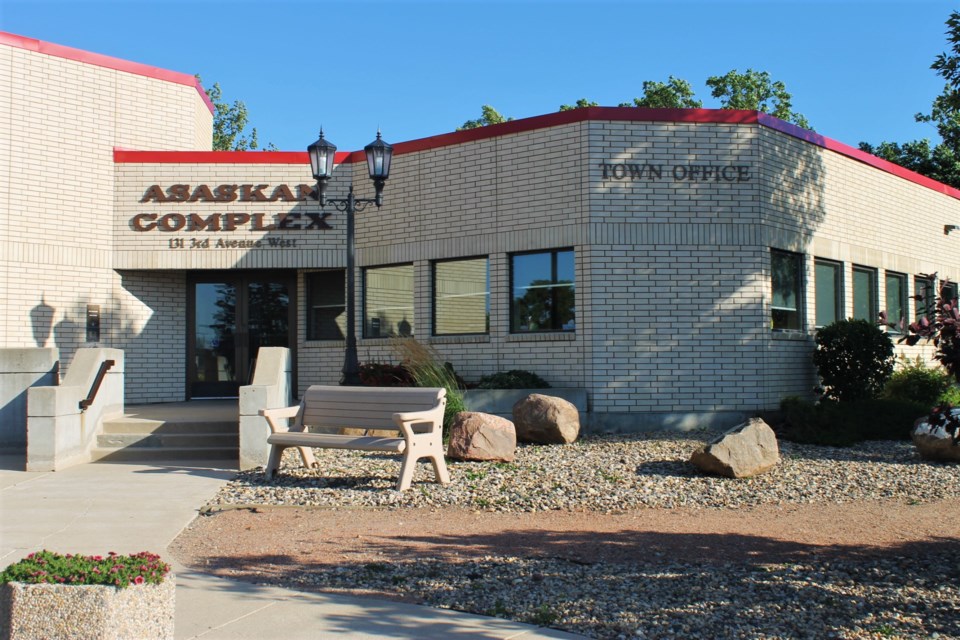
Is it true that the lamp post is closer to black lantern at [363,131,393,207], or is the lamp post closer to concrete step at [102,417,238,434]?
black lantern at [363,131,393,207]

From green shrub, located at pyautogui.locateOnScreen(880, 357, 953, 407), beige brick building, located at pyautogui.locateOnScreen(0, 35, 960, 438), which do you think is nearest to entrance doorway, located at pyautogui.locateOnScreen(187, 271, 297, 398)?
beige brick building, located at pyautogui.locateOnScreen(0, 35, 960, 438)

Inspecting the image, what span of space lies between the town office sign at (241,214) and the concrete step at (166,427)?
499 centimetres

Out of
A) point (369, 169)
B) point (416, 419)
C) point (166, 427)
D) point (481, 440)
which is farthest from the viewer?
point (369, 169)

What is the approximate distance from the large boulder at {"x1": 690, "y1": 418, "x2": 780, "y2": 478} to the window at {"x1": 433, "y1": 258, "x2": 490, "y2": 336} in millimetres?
5635

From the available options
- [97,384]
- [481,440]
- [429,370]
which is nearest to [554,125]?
[429,370]

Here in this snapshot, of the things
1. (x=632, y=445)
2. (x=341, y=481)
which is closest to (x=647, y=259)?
(x=632, y=445)

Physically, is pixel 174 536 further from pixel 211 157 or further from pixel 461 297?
pixel 211 157

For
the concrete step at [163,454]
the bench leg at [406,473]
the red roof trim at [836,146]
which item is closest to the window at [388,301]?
the concrete step at [163,454]

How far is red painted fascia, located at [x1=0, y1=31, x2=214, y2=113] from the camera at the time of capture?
49.2 feet

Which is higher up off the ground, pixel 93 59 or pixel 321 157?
pixel 93 59

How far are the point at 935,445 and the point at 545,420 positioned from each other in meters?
4.80

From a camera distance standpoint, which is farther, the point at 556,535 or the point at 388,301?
the point at 388,301

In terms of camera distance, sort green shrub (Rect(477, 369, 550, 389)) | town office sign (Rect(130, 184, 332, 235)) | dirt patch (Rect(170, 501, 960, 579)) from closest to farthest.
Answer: dirt patch (Rect(170, 501, 960, 579)) < green shrub (Rect(477, 369, 550, 389)) < town office sign (Rect(130, 184, 332, 235))

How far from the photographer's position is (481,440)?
10398mm
